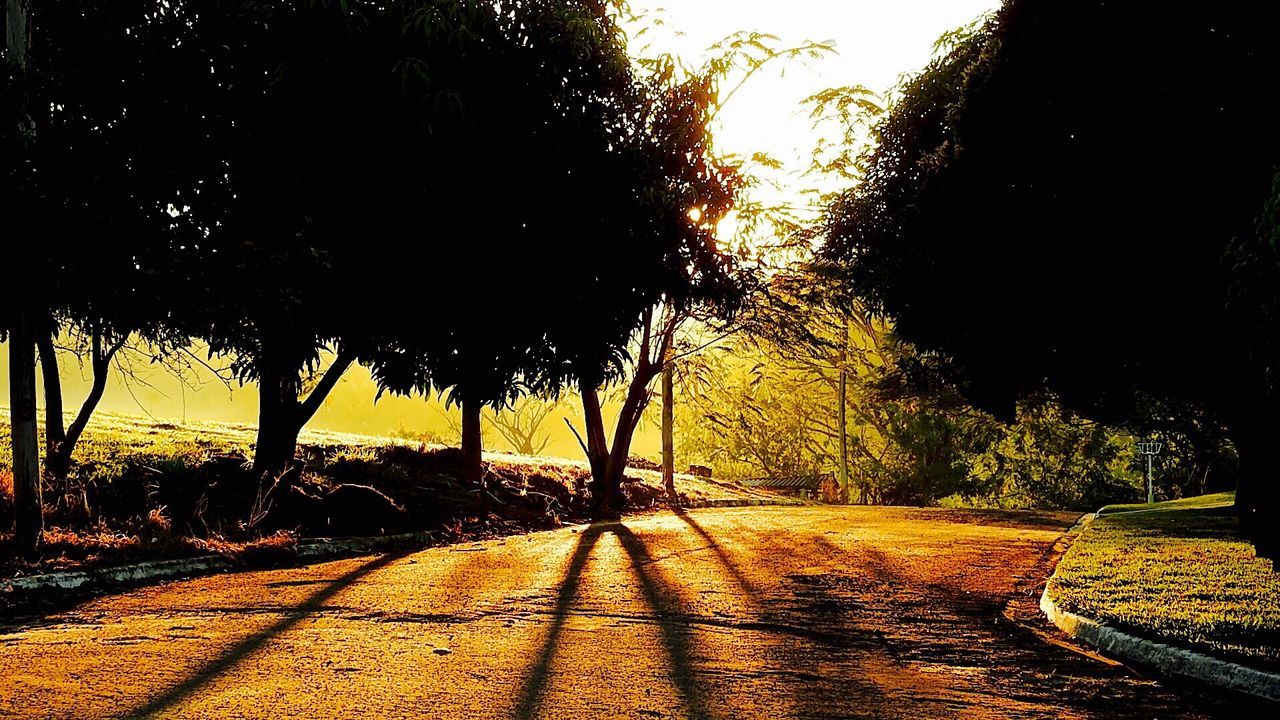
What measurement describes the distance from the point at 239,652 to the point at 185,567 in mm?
4894

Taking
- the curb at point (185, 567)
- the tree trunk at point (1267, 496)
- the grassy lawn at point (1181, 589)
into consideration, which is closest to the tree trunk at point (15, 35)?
the curb at point (185, 567)

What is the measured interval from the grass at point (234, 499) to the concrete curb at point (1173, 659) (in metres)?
8.80

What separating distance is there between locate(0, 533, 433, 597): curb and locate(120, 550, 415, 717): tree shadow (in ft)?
4.91

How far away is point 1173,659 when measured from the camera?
6.85 m

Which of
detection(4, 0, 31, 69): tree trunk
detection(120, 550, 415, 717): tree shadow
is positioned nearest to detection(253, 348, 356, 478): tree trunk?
detection(120, 550, 415, 717): tree shadow

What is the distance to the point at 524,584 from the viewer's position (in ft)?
35.1

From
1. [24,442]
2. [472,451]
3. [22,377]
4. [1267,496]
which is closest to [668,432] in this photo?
[472,451]

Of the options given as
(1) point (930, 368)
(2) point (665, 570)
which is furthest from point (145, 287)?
(1) point (930, 368)

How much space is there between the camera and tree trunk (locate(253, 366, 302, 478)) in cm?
1589

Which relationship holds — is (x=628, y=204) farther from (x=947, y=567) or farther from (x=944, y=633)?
(x=944, y=633)

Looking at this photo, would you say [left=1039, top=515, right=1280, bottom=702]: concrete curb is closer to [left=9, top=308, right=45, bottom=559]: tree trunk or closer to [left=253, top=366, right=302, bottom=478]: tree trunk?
[left=9, top=308, right=45, bottom=559]: tree trunk

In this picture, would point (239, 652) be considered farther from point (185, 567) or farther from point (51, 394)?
point (51, 394)

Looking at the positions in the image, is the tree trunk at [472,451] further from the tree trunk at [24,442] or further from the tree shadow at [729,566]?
the tree trunk at [24,442]

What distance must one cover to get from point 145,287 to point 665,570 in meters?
6.17
